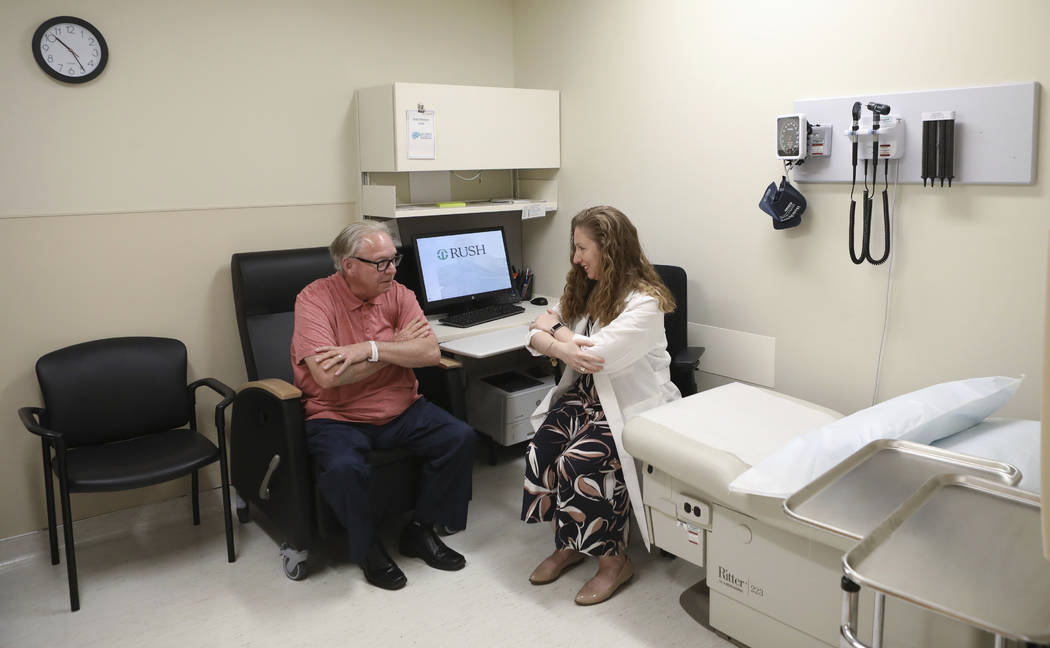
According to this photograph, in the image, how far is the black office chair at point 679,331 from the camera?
301 cm

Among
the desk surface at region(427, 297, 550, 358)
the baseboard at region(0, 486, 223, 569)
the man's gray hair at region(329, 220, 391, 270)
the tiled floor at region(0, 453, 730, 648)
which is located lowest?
the tiled floor at region(0, 453, 730, 648)

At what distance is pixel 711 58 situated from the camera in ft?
9.98

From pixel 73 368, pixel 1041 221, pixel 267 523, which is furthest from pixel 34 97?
pixel 1041 221

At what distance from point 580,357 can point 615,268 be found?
0.33 meters

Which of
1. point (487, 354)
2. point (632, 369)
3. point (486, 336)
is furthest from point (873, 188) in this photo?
point (486, 336)

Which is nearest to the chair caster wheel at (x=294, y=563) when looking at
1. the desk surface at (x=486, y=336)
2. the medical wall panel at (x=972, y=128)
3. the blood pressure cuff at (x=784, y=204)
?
the desk surface at (x=486, y=336)

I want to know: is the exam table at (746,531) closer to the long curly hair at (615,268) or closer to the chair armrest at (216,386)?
the long curly hair at (615,268)

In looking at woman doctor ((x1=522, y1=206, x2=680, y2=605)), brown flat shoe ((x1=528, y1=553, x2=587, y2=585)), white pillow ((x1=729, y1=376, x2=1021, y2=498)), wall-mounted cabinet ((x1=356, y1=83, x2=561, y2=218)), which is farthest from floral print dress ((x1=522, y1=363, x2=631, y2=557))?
wall-mounted cabinet ((x1=356, y1=83, x2=561, y2=218))

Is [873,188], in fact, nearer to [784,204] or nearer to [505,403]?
Result: [784,204]

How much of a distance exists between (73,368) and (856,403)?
2.72 meters

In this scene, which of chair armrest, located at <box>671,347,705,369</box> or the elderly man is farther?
chair armrest, located at <box>671,347,705,369</box>

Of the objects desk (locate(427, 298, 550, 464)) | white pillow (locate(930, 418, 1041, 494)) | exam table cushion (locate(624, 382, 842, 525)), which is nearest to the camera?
white pillow (locate(930, 418, 1041, 494))

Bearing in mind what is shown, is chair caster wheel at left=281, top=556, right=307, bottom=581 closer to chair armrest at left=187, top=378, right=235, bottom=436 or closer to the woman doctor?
chair armrest at left=187, top=378, right=235, bottom=436

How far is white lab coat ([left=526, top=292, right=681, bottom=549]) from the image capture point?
260cm
